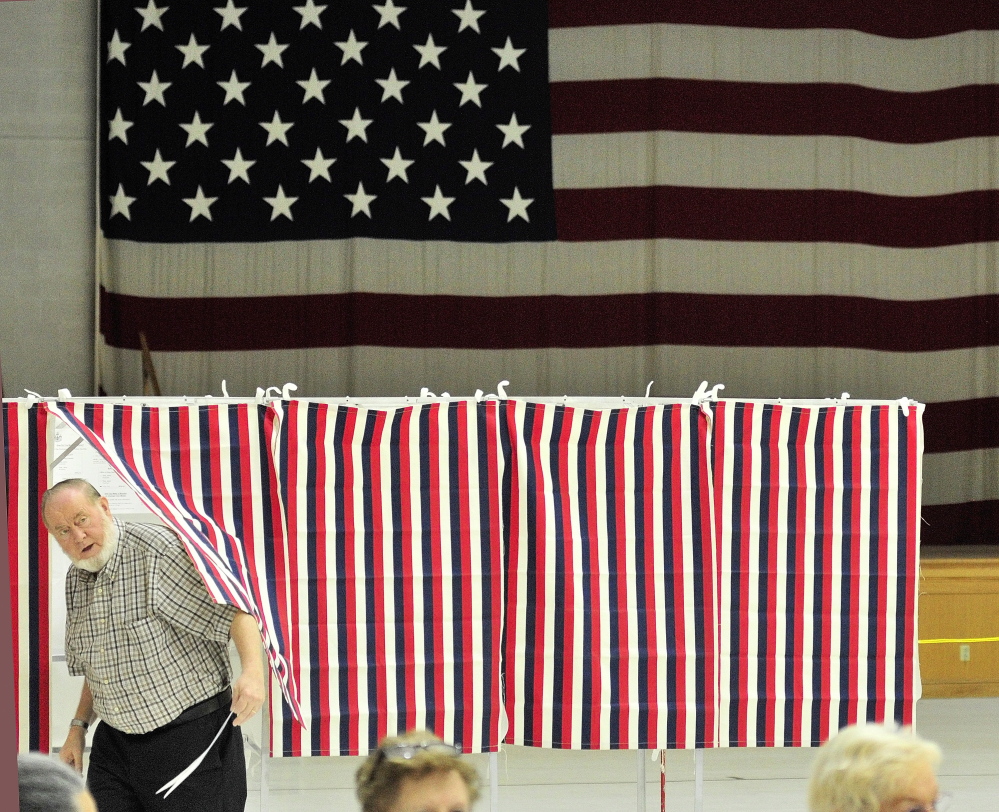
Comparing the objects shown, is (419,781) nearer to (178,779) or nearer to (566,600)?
(178,779)

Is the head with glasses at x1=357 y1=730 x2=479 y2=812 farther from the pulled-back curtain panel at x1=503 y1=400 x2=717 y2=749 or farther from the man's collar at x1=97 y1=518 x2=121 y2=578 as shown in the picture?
the pulled-back curtain panel at x1=503 y1=400 x2=717 y2=749

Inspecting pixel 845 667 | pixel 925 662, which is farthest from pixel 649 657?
pixel 925 662

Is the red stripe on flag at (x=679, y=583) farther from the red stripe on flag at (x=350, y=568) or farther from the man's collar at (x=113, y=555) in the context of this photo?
the man's collar at (x=113, y=555)

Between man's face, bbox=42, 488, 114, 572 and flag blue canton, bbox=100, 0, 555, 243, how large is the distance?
5694 millimetres

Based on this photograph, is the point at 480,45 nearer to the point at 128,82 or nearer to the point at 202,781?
the point at 128,82

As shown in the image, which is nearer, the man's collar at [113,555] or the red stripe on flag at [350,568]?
the man's collar at [113,555]

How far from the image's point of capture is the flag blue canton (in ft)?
29.7

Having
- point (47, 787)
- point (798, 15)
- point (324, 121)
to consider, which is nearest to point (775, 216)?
point (798, 15)

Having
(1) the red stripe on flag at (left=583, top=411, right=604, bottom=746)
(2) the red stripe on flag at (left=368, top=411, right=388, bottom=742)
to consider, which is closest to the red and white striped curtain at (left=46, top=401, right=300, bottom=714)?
(2) the red stripe on flag at (left=368, top=411, right=388, bottom=742)

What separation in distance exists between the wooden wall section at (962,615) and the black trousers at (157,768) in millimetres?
6026

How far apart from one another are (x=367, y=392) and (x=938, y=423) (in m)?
4.34

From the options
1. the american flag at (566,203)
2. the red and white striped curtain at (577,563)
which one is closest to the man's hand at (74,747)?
the red and white striped curtain at (577,563)

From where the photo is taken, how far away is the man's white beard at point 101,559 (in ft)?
12.2

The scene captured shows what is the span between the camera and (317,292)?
9.26m
